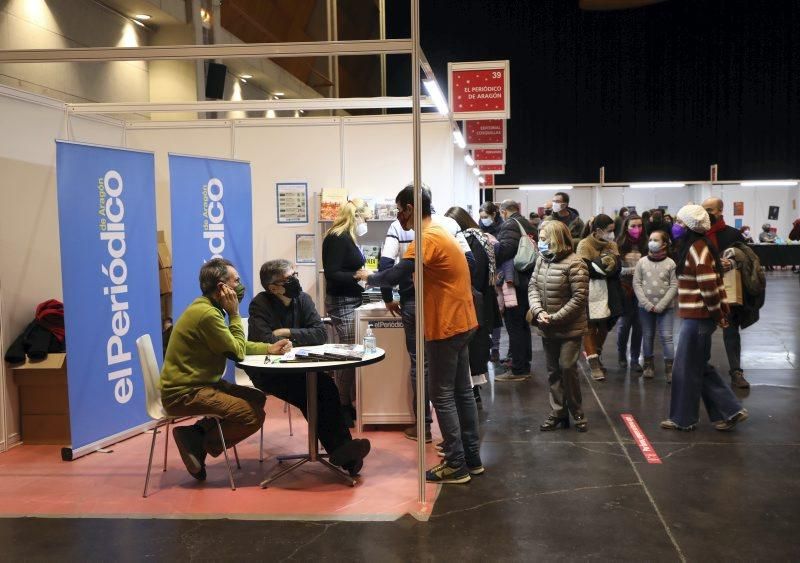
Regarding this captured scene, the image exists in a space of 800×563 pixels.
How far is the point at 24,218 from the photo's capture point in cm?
564

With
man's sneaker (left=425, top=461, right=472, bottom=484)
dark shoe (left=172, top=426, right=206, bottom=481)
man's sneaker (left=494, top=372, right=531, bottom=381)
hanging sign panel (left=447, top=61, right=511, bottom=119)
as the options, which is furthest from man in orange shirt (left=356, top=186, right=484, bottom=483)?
hanging sign panel (left=447, top=61, right=511, bottom=119)

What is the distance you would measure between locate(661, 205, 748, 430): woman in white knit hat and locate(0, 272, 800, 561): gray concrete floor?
0.17 metres

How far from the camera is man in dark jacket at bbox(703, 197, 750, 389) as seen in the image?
607cm

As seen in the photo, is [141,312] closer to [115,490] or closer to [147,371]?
[147,371]

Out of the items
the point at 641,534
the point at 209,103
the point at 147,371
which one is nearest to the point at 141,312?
the point at 147,371

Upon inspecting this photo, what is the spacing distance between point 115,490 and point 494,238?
4.25 meters

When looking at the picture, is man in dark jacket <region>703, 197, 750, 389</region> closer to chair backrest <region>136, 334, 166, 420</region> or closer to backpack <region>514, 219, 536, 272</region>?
backpack <region>514, 219, 536, 272</region>

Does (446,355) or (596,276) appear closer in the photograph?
(446,355)

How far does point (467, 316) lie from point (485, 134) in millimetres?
8282

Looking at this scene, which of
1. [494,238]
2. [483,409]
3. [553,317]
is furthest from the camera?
[494,238]

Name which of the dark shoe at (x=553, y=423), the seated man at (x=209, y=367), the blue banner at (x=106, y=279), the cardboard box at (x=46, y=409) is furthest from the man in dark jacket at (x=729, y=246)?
the cardboard box at (x=46, y=409)

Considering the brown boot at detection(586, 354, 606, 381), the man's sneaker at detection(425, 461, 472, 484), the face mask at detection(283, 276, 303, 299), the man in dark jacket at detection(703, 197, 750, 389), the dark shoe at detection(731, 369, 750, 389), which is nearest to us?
the man's sneaker at detection(425, 461, 472, 484)

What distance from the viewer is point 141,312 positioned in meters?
5.66

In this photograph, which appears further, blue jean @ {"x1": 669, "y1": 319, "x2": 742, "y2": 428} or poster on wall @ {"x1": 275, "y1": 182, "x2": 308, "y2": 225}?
poster on wall @ {"x1": 275, "y1": 182, "x2": 308, "y2": 225}
